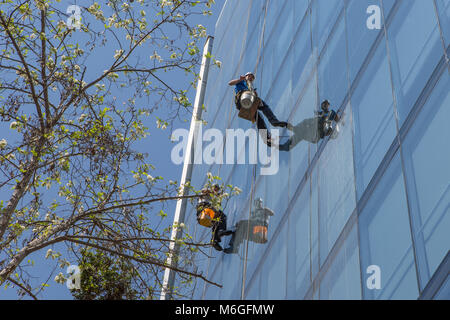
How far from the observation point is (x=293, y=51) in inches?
586

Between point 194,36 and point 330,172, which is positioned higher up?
point 194,36

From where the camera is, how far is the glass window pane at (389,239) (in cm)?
759

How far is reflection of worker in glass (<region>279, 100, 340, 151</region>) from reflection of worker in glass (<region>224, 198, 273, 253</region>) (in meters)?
1.35

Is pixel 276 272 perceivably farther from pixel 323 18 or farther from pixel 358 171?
pixel 323 18

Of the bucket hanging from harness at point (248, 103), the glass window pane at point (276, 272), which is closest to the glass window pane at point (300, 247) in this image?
the glass window pane at point (276, 272)

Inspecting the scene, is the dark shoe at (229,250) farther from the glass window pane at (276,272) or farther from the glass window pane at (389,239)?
the glass window pane at (389,239)

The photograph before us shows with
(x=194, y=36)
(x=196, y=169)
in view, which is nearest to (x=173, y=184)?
(x=194, y=36)

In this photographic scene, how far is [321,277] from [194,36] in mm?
4578

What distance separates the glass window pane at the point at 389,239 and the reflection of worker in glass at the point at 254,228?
4.12m

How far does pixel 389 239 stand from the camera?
8.12m

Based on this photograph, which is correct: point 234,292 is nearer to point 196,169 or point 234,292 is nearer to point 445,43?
point 445,43

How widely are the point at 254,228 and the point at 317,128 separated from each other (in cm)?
288

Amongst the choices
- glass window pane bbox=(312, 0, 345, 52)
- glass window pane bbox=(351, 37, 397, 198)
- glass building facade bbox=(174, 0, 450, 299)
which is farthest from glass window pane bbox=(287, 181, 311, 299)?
glass window pane bbox=(312, 0, 345, 52)

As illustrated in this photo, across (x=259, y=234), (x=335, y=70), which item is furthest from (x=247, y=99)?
(x=335, y=70)
